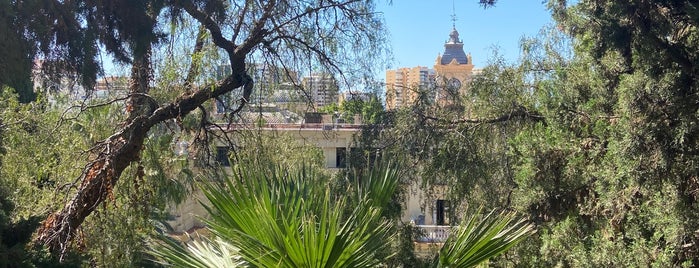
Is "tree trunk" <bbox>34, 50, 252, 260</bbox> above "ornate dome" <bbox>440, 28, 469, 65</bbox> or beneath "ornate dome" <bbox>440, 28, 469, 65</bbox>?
beneath

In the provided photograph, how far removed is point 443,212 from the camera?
9.14 meters

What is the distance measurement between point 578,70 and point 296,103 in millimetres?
3387

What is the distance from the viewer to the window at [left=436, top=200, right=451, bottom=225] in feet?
28.6

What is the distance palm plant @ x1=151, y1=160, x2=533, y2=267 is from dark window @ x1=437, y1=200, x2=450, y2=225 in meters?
4.37

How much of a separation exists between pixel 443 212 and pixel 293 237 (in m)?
5.97

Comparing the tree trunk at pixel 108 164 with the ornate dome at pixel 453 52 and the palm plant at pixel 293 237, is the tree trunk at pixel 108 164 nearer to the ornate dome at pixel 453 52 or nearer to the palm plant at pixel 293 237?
the palm plant at pixel 293 237

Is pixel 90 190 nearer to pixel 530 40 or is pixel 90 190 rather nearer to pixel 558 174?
pixel 558 174

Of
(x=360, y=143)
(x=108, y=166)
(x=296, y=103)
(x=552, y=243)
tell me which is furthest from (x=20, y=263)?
(x=552, y=243)

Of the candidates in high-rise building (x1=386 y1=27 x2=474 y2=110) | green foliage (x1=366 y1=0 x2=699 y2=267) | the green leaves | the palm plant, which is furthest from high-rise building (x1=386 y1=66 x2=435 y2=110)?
the green leaves

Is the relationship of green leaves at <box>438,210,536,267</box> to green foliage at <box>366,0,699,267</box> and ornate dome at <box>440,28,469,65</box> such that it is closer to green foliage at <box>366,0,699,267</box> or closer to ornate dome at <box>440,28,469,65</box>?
green foliage at <box>366,0,699,267</box>

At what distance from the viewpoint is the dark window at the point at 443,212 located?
873cm

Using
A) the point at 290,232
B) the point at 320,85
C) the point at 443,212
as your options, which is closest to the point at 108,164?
the point at 320,85

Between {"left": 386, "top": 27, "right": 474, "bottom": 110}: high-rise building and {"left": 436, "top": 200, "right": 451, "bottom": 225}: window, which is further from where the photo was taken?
{"left": 436, "top": 200, "right": 451, "bottom": 225}: window

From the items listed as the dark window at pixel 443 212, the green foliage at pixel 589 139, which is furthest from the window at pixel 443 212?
the green foliage at pixel 589 139
